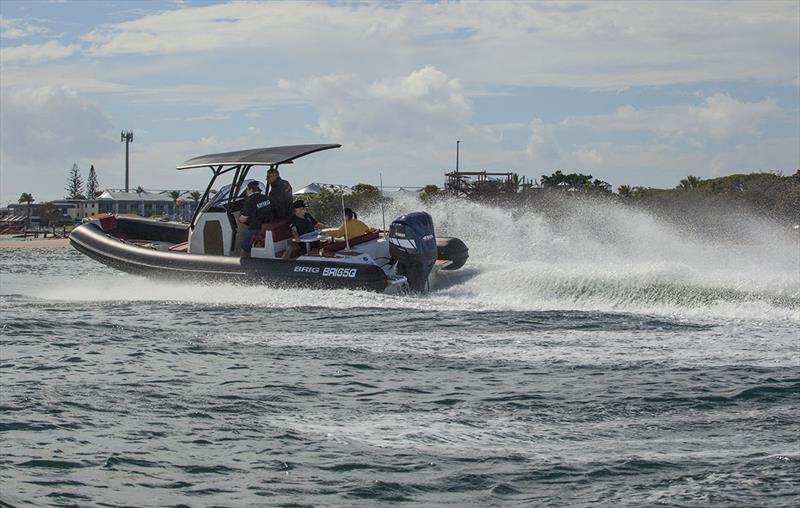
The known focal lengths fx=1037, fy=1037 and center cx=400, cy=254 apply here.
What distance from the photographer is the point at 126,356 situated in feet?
35.9

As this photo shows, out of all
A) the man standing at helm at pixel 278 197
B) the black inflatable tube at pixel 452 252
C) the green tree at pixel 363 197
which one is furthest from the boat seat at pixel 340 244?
the green tree at pixel 363 197

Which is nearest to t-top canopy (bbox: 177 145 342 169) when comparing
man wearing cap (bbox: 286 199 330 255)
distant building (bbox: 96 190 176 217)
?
man wearing cap (bbox: 286 199 330 255)

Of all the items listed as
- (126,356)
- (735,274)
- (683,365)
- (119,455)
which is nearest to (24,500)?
(119,455)

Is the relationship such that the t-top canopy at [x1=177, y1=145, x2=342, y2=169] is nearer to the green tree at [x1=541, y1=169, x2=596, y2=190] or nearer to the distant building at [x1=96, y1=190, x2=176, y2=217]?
the green tree at [x1=541, y1=169, x2=596, y2=190]

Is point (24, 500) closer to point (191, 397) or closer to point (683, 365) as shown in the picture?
point (191, 397)

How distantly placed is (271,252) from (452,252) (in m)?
3.14

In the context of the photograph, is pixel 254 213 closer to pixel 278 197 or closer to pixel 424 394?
pixel 278 197

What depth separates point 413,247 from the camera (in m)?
16.0

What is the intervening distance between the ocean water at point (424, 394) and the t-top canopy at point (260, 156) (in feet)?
7.71

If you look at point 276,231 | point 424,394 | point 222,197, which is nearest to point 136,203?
point 222,197

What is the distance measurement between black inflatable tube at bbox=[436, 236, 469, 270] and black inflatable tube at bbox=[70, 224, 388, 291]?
230 cm

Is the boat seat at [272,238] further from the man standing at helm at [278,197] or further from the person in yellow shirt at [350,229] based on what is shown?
the person in yellow shirt at [350,229]

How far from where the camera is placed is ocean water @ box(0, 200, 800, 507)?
20.2 feet

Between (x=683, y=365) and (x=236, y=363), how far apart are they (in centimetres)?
437
